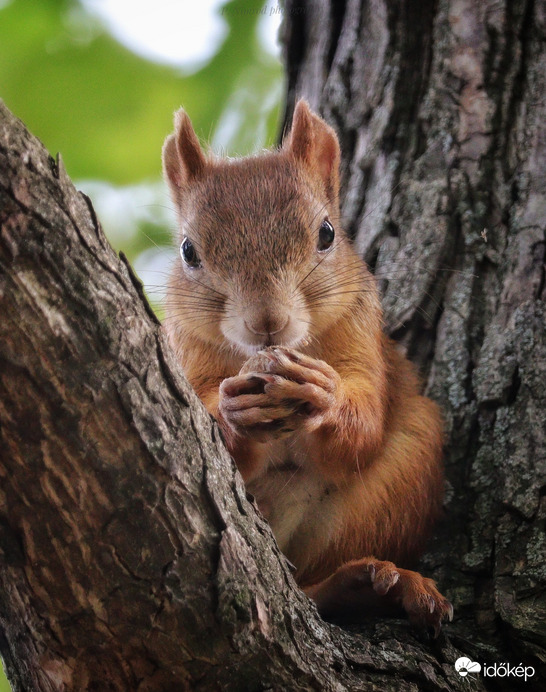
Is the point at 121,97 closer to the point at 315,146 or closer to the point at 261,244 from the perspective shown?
the point at 315,146

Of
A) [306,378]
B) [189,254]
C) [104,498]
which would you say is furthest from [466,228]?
[104,498]

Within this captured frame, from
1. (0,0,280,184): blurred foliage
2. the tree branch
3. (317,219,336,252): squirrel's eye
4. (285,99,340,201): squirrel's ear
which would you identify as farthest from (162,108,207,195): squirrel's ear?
the tree branch

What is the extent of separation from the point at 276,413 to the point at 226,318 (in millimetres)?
436

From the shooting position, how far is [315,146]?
9.39 feet

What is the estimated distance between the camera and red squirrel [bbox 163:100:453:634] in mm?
2090

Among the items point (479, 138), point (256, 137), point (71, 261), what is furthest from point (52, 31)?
point (71, 261)

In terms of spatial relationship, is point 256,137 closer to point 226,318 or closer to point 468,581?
point 226,318

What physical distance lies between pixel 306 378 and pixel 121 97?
8.11 ft

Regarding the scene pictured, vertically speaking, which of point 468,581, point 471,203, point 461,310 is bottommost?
point 468,581

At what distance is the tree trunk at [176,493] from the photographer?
1.32 meters

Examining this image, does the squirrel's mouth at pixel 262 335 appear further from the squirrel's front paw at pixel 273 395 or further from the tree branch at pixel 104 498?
the tree branch at pixel 104 498

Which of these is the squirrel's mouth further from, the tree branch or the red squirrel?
the tree branch

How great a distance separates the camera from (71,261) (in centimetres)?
133

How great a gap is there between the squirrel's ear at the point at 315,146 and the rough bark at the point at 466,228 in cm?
37
